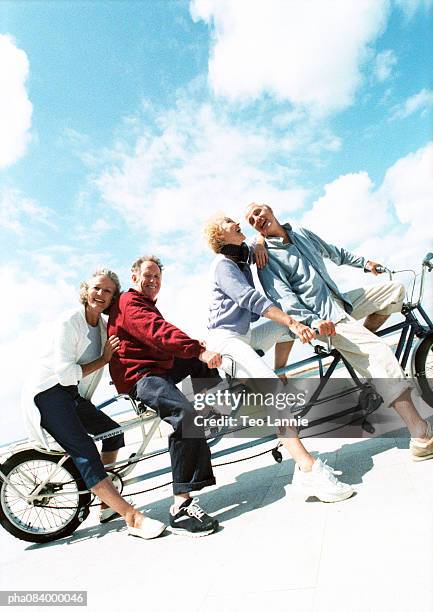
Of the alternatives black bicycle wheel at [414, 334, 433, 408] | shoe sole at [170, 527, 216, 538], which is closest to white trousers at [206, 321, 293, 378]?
shoe sole at [170, 527, 216, 538]

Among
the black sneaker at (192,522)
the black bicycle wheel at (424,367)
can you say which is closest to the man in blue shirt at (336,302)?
the black bicycle wheel at (424,367)

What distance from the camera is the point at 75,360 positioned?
2.64m

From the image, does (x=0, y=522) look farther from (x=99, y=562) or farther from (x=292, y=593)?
(x=292, y=593)

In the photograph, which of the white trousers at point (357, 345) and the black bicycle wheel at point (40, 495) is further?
the black bicycle wheel at point (40, 495)

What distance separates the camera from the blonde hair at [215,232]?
2781mm

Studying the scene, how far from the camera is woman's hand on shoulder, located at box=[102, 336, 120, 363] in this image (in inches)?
104

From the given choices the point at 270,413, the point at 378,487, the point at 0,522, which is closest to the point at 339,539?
the point at 378,487

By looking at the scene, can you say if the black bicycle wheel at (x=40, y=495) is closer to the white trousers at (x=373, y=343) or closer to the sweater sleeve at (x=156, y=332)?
the sweater sleeve at (x=156, y=332)

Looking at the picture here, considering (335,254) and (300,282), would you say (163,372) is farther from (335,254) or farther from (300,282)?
(335,254)

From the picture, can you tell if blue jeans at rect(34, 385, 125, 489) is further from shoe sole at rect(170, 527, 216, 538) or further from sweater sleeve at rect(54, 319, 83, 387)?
shoe sole at rect(170, 527, 216, 538)

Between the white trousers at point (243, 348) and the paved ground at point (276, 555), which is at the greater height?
the white trousers at point (243, 348)

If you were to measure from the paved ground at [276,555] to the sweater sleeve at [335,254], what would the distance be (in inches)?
52.4

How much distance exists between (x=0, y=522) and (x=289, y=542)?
1.95 meters

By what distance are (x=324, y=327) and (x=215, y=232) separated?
93 cm
